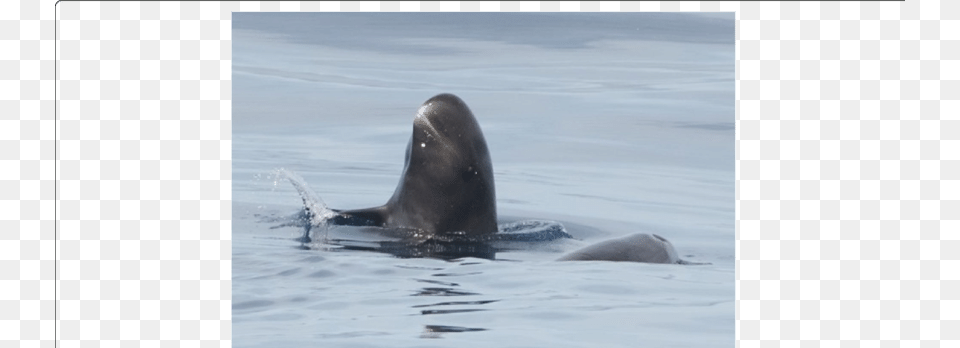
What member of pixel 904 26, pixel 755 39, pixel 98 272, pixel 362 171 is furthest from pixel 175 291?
pixel 362 171

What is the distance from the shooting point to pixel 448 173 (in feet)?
34.8

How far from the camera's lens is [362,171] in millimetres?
14289

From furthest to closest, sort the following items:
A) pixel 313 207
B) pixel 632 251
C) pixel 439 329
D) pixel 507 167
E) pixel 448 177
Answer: pixel 507 167 < pixel 313 207 < pixel 448 177 < pixel 632 251 < pixel 439 329

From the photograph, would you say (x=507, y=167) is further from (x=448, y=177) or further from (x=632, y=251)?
Result: (x=632, y=251)

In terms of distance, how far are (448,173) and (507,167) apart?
3.95 meters

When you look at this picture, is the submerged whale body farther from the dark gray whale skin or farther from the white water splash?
the white water splash

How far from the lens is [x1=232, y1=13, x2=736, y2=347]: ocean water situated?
747 cm

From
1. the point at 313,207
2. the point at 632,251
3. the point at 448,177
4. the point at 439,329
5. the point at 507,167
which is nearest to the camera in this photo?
the point at 439,329

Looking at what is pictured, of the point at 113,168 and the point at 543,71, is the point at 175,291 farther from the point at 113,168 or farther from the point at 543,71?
the point at 543,71

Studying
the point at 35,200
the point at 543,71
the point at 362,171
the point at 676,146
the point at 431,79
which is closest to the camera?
the point at 35,200

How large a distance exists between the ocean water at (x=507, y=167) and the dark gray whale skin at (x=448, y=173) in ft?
1.88

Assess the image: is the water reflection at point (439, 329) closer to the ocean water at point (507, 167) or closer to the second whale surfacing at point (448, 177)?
the ocean water at point (507, 167)

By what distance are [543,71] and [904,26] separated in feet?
51.4

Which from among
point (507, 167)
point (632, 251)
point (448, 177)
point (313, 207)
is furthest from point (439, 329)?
point (507, 167)
